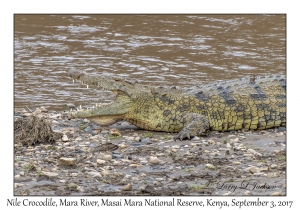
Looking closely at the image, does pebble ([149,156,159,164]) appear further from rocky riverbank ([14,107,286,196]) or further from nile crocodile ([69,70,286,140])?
nile crocodile ([69,70,286,140])

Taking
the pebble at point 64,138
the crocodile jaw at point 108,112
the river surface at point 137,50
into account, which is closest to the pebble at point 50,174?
the pebble at point 64,138

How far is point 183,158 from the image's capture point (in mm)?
7523

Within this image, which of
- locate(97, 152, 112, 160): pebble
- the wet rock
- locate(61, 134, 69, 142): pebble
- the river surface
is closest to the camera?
the wet rock

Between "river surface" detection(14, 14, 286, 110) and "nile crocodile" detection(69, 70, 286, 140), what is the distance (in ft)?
7.43

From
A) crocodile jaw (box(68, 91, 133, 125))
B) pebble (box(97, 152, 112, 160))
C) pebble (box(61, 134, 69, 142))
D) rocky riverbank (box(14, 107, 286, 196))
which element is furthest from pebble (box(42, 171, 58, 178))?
Result: crocodile jaw (box(68, 91, 133, 125))

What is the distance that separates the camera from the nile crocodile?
29.9 feet

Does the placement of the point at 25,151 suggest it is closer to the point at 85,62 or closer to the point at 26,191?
the point at 26,191

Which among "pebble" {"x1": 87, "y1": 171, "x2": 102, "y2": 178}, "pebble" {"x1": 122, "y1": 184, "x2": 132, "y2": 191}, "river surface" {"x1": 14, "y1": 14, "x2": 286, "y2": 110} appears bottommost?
"pebble" {"x1": 122, "y1": 184, "x2": 132, "y2": 191}

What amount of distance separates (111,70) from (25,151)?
6216 millimetres

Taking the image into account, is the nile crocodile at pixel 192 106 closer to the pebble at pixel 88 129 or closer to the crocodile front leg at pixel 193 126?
the crocodile front leg at pixel 193 126

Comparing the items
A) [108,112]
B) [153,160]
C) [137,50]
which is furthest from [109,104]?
[137,50]

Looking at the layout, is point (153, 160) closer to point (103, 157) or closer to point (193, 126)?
point (103, 157)

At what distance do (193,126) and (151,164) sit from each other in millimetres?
1598

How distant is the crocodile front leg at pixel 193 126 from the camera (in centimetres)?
856
